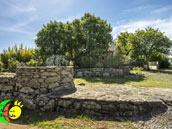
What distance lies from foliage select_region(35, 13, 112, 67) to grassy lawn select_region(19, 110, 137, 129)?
32.1ft

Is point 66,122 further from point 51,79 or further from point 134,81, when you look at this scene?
point 134,81

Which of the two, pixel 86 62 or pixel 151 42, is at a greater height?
pixel 151 42

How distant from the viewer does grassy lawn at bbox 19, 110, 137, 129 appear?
286cm

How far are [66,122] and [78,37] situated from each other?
12.5 meters

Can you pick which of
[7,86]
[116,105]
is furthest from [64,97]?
[7,86]

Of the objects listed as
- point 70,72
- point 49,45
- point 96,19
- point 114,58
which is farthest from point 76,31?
point 70,72

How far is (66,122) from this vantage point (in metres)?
3.08

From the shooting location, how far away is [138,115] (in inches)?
128

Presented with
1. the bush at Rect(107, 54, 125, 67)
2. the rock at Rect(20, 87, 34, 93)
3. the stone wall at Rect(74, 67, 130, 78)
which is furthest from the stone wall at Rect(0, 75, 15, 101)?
the bush at Rect(107, 54, 125, 67)

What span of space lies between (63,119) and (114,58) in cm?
1103

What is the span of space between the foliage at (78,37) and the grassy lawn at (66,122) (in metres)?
9.79

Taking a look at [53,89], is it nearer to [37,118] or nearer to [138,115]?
[37,118]

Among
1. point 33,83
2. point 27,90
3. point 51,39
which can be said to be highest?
point 51,39

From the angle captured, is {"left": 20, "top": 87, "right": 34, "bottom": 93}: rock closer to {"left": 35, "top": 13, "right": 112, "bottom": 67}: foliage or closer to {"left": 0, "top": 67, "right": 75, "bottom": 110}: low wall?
{"left": 0, "top": 67, "right": 75, "bottom": 110}: low wall
